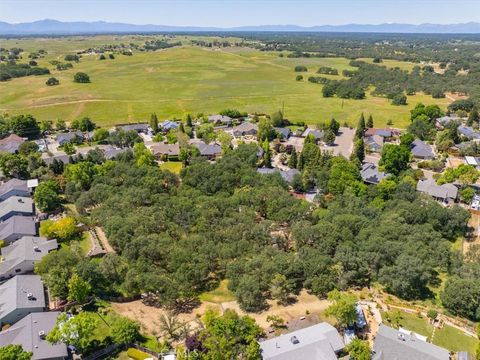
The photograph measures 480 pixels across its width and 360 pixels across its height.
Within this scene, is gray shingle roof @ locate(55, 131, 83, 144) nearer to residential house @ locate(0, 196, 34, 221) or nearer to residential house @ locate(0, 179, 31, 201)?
residential house @ locate(0, 179, 31, 201)

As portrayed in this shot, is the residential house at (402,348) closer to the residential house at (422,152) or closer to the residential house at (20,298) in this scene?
the residential house at (20,298)

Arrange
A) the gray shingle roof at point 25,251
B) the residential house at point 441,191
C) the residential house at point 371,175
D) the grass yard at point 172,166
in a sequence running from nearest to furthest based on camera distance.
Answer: the gray shingle roof at point 25,251
the residential house at point 441,191
the residential house at point 371,175
the grass yard at point 172,166

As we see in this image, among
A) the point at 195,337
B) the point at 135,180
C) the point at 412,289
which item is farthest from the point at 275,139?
the point at 195,337

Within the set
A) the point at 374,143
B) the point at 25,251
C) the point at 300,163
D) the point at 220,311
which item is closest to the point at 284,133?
the point at 374,143

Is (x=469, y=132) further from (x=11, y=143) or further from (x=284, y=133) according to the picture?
(x=11, y=143)

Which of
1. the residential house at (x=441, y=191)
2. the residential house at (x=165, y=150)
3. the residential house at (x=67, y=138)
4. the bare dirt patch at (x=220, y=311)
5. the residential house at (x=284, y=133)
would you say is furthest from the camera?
the residential house at (x=284, y=133)

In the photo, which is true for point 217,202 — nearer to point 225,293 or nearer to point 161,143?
point 225,293

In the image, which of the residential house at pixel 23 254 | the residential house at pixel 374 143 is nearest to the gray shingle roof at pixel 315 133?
the residential house at pixel 374 143
